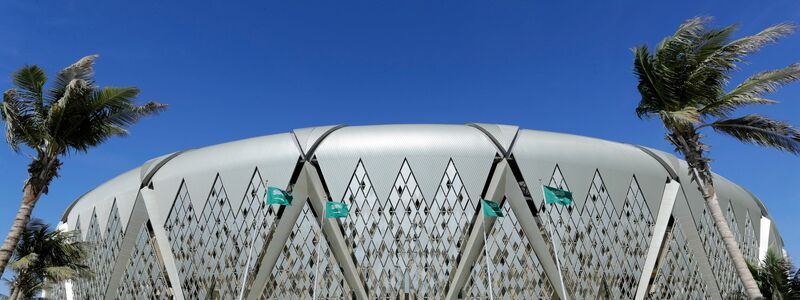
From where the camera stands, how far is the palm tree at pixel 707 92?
13992 millimetres

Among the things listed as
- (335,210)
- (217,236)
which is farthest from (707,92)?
(217,236)

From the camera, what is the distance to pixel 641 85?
15594 mm

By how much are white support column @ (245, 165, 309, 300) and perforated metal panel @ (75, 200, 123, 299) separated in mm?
11209

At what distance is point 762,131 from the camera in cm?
1416

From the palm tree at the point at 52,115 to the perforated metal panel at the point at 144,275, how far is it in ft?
77.0

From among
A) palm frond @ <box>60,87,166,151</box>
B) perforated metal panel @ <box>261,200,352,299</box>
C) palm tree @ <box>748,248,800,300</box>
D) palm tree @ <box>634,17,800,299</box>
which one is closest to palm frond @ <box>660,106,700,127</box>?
palm tree @ <box>634,17,800,299</box>

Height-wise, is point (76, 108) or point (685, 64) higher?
point (685, 64)

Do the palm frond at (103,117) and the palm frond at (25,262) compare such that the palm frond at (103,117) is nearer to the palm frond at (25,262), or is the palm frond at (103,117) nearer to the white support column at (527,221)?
the palm frond at (25,262)

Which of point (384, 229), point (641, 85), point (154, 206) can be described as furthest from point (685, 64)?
point (154, 206)

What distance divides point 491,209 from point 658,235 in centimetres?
1213

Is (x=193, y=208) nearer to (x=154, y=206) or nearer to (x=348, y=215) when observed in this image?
(x=154, y=206)

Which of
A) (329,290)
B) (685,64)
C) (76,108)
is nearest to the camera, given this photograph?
(76,108)

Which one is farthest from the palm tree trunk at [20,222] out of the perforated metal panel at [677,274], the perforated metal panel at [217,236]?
the perforated metal panel at [677,274]

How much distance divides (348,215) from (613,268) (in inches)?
643
